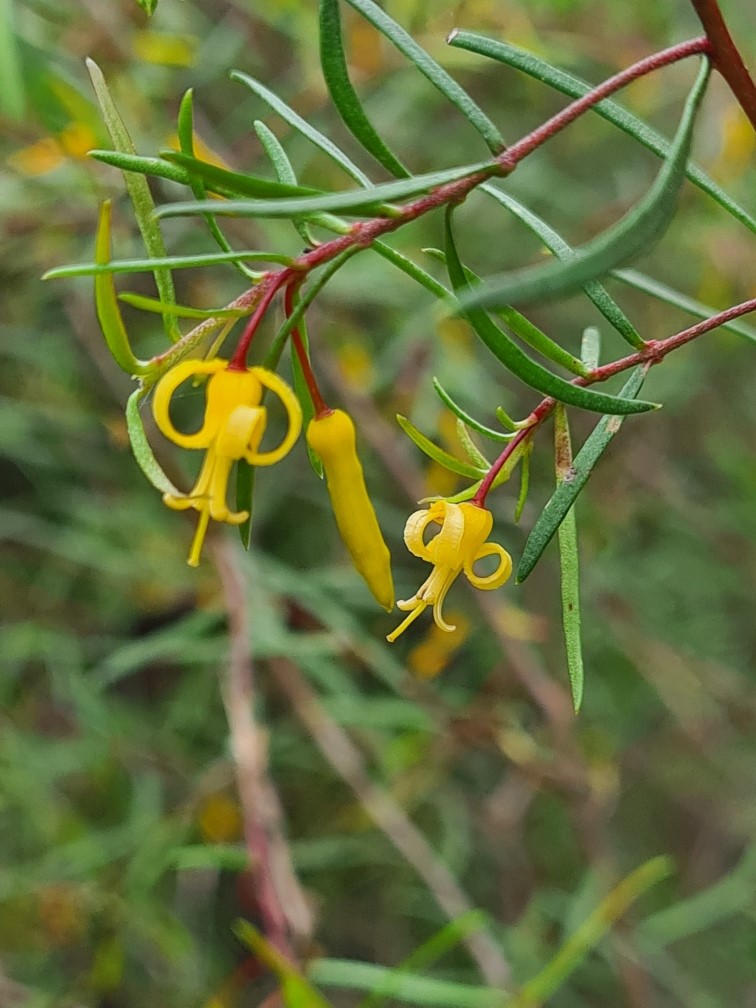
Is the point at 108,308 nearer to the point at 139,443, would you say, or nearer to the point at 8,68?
the point at 139,443

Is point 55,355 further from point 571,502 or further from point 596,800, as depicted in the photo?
point 571,502

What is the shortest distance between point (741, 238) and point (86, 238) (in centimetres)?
77

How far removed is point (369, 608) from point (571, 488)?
2.89ft

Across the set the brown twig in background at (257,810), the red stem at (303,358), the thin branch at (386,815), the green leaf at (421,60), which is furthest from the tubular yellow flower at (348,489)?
the thin branch at (386,815)

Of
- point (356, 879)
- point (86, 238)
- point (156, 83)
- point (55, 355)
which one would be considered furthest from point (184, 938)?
point (156, 83)

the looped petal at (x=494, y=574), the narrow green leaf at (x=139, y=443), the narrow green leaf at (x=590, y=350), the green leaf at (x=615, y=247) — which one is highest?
the green leaf at (x=615, y=247)

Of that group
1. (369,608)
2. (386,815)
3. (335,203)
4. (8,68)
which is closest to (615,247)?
(335,203)

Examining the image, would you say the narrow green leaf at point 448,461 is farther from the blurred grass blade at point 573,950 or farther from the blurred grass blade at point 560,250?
the blurred grass blade at point 573,950

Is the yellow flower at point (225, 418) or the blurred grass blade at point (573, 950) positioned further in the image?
the blurred grass blade at point (573, 950)

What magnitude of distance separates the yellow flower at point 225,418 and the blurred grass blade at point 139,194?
1.3 inches

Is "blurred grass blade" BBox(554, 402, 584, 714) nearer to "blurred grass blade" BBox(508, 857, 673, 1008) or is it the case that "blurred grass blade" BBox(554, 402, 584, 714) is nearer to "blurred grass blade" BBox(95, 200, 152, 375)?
"blurred grass blade" BBox(95, 200, 152, 375)

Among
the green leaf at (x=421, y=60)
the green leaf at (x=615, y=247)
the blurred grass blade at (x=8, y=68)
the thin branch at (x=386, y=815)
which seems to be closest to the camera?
the green leaf at (x=615, y=247)

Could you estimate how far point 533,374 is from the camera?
0.30m

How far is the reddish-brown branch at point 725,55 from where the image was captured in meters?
0.27
